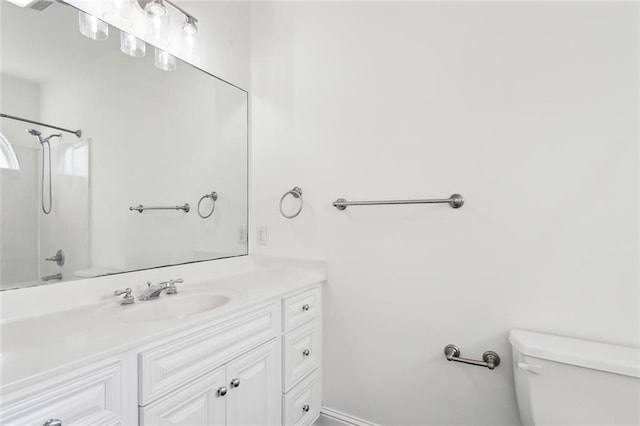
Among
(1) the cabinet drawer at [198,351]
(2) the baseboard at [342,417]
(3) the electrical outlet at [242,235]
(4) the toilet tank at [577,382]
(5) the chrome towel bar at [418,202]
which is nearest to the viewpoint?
(1) the cabinet drawer at [198,351]

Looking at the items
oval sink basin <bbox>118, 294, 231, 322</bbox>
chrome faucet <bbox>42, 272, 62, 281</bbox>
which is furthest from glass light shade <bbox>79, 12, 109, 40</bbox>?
oval sink basin <bbox>118, 294, 231, 322</bbox>

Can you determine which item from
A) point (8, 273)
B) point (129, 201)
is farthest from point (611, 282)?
point (8, 273)

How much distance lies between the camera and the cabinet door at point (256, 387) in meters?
1.11

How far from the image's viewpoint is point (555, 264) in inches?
46.9

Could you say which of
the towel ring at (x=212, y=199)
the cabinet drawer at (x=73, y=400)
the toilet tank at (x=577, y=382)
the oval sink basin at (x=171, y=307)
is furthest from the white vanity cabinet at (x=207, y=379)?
the toilet tank at (x=577, y=382)

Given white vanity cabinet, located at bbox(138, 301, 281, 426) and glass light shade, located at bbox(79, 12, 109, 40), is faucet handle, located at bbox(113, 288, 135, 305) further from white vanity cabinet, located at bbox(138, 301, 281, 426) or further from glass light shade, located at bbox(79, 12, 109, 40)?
glass light shade, located at bbox(79, 12, 109, 40)

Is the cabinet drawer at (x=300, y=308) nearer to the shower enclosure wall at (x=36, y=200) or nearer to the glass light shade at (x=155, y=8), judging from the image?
the shower enclosure wall at (x=36, y=200)

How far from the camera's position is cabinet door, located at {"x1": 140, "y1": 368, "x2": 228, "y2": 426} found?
34.2 inches

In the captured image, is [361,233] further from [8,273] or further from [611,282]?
[8,273]

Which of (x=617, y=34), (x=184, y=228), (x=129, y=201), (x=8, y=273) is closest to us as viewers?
(x=8, y=273)

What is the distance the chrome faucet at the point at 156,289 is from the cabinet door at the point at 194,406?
42 cm

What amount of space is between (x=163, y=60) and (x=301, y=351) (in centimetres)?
149

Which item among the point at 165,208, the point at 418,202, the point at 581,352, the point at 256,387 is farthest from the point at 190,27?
the point at 581,352

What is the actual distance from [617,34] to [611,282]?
2.87ft
